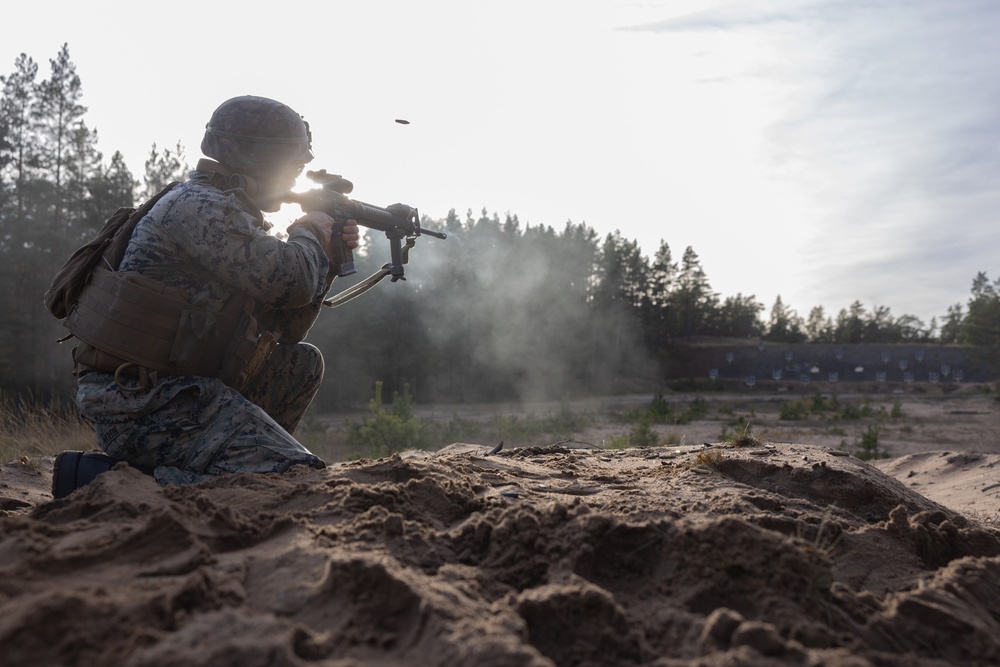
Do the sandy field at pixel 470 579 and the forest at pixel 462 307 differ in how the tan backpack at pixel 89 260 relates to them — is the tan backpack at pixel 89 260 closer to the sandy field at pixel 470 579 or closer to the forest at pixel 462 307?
the sandy field at pixel 470 579

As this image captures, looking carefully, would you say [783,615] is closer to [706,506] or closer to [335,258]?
[706,506]

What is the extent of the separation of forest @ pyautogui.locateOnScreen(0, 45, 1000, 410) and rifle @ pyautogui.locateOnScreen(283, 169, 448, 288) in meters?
5.98

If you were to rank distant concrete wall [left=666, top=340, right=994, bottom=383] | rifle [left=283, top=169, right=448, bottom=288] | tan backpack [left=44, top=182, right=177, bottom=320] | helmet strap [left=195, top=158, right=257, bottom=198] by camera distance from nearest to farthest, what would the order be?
tan backpack [left=44, top=182, right=177, bottom=320] < helmet strap [left=195, top=158, right=257, bottom=198] < rifle [left=283, top=169, right=448, bottom=288] < distant concrete wall [left=666, top=340, right=994, bottom=383]

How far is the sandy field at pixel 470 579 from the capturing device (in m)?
1.50

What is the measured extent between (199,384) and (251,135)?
132 centimetres

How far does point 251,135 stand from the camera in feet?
12.4

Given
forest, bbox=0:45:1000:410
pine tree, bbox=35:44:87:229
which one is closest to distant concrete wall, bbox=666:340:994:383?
forest, bbox=0:45:1000:410

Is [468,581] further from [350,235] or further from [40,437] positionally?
[40,437]

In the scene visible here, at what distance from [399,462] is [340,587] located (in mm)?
1485

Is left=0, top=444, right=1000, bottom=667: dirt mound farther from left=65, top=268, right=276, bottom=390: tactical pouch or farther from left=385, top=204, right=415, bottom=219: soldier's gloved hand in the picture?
left=385, top=204, right=415, bottom=219: soldier's gloved hand

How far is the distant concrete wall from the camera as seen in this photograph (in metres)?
35.5

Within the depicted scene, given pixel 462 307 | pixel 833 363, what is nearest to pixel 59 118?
pixel 462 307

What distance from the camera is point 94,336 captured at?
10.9 feet

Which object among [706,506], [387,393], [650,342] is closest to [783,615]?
[706,506]
